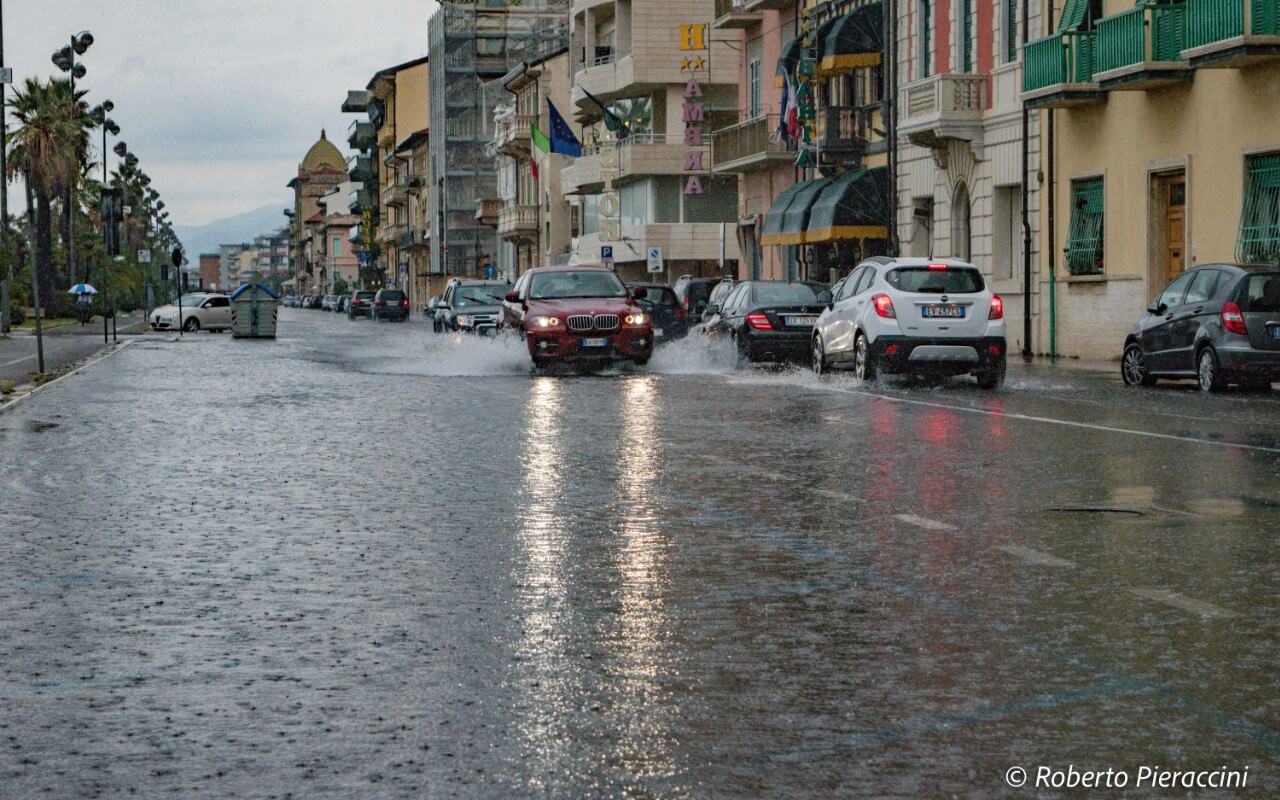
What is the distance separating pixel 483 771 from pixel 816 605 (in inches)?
120

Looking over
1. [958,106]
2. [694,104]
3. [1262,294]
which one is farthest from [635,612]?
[694,104]

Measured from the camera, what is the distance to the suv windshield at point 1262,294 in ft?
77.5

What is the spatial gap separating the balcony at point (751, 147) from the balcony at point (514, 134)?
36392 millimetres

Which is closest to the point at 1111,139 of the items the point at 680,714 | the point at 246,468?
the point at 246,468

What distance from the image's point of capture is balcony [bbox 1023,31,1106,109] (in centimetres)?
3488

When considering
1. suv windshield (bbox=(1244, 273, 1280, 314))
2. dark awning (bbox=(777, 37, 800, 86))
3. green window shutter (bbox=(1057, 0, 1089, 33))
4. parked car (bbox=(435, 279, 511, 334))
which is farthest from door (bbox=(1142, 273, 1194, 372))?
dark awning (bbox=(777, 37, 800, 86))

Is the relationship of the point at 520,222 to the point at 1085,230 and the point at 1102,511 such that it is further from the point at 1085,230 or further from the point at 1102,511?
the point at 1102,511

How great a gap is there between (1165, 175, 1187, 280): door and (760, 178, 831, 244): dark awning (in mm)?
15013

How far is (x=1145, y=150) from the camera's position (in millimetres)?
33906

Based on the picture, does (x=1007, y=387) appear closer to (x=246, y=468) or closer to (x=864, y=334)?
(x=864, y=334)

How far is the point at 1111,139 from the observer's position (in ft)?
116

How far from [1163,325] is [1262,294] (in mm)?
2092

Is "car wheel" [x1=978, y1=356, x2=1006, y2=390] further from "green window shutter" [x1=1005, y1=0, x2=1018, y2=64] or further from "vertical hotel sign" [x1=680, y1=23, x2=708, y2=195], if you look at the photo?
"vertical hotel sign" [x1=680, y1=23, x2=708, y2=195]

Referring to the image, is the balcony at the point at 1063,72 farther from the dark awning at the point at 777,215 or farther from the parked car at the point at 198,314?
the parked car at the point at 198,314
